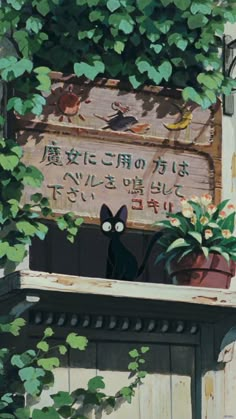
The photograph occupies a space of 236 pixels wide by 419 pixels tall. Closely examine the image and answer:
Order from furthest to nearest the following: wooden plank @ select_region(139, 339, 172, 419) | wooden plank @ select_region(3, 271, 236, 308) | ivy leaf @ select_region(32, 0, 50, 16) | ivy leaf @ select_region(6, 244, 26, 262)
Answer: wooden plank @ select_region(139, 339, 172, 419), ivy leaf @ select_region(32, 0, 50, 16), ivy leaf @ select_region(6, 244, 26, 262), wooden plank @ select_region(3, 271, 236, 308)

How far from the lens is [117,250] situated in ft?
34.3

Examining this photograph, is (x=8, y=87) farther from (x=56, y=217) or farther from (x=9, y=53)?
(x=56, y=217)

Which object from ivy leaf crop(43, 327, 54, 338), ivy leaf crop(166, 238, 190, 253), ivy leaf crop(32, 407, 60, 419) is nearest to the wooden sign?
ivy leaf crop(166, 238, 190, 253)

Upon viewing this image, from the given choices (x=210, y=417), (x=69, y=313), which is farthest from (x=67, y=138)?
(x=210, y=417)

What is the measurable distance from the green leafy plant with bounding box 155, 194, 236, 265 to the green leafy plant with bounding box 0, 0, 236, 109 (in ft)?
2.49

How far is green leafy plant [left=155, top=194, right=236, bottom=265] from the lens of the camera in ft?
34.3

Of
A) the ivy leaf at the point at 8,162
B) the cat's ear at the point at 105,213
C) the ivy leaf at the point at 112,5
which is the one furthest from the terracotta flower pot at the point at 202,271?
the ivy leaf at the point at 112,5

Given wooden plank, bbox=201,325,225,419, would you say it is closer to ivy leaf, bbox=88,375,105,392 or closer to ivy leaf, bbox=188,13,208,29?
ivy leaf, bbox=88,375,105,392

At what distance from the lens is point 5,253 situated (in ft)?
33.4

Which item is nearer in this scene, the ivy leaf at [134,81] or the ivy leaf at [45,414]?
the ivy leaf at [45,414]

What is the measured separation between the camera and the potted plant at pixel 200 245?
10.5 metres

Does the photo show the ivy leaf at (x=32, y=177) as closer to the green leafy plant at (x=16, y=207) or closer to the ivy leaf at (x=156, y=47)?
the green leafy plant at (x=16, y=207)

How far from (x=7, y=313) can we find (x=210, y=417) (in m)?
1.62

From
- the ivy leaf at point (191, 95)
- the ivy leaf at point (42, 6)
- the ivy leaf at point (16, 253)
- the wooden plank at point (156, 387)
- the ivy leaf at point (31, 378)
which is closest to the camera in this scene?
the ivy leaf at point (31, 378)
